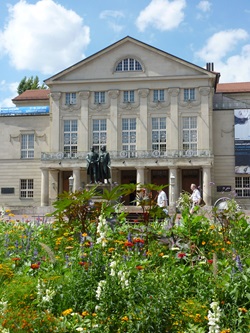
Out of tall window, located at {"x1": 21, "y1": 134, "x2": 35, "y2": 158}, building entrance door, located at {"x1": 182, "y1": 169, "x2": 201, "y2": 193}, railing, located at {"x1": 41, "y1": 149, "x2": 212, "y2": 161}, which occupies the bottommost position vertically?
building entrance door, located at {"x1": 182, "y1": 169, "x2": 201, "y2": 193}

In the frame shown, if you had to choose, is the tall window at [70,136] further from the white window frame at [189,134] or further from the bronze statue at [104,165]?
the bronze statue at [104,165]

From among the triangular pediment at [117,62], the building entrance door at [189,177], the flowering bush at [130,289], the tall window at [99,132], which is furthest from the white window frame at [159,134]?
the flowering bush at [130,289]

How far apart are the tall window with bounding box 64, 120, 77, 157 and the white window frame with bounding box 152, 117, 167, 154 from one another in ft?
27.7

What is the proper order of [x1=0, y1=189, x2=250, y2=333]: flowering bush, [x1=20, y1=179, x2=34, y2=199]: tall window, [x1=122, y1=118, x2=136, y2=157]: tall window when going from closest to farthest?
[x1=0, y1=189, x2=250, y2=333]: flowering bush
[x1=122, y1=118, x2=136, y2=157]: tall window
[x1=20, y1=179, x2=34, y2=199]: tall window

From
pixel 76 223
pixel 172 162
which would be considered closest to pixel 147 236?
pixel 76 223

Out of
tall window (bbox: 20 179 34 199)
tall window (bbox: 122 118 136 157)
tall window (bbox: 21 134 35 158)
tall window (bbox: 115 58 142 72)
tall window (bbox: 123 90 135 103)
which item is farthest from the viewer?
tall window (bbox: 21 134 35 158)

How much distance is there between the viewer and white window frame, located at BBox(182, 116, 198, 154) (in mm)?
50875

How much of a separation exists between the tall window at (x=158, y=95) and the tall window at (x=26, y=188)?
16150 mm

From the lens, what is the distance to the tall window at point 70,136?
2082 inches

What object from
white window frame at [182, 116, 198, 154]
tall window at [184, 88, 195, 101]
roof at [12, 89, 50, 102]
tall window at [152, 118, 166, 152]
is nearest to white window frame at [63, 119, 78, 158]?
tall window at [152, 118, 166, 152]

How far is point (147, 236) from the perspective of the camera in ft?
28.5

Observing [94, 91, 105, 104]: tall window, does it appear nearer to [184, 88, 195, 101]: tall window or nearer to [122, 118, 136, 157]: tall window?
[122, 118, 136, 157]: tall window

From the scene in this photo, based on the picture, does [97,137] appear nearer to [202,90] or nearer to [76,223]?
[202,90]

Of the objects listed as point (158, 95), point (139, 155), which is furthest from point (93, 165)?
point (158, 95)
